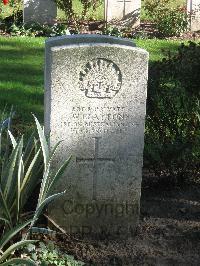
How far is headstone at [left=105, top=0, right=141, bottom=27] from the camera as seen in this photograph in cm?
1261

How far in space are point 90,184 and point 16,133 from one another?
229 centimetres

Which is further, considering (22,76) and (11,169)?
(22,76)

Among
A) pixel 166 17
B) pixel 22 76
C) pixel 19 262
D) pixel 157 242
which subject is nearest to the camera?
pixel 19 262

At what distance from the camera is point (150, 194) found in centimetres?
557

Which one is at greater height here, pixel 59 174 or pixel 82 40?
pixel 82 40

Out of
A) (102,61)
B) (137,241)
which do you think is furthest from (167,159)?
(102,61)

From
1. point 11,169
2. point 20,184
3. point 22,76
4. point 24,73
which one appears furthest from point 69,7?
point 11,169

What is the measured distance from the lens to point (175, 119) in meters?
5.64

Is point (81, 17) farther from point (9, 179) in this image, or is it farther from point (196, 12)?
point (9, 179)

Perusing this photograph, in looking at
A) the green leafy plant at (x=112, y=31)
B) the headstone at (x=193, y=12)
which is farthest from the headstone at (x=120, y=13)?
the headstone at (x=193, y=12)

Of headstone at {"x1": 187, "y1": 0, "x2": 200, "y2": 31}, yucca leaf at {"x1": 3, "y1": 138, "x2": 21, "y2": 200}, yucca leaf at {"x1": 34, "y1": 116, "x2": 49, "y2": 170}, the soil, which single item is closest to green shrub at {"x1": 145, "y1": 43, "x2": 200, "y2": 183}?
the soil

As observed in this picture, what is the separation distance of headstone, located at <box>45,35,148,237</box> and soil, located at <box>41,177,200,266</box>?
0.12 meters

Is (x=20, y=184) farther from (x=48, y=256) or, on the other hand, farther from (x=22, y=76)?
(x=22, y=76)

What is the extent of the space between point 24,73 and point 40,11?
3809mm
